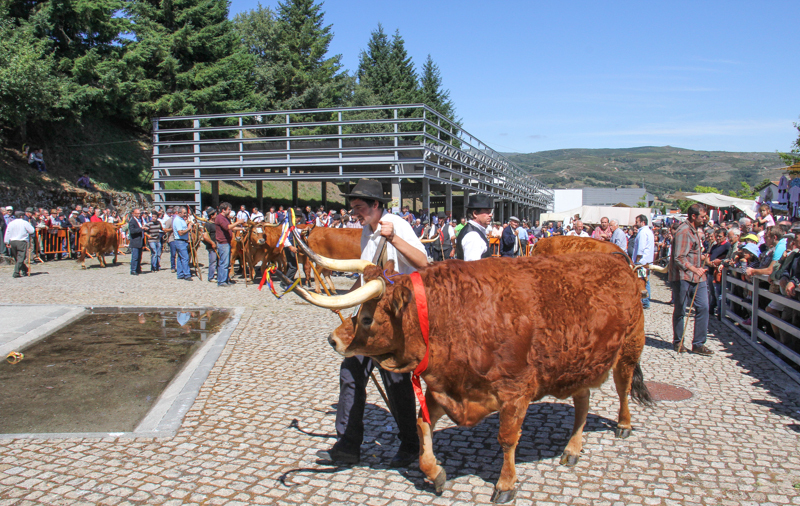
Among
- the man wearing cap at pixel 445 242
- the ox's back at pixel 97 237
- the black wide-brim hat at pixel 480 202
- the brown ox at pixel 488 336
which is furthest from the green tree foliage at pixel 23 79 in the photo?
the brown ox at pixel 488 336

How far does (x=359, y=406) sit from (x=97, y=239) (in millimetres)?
15800

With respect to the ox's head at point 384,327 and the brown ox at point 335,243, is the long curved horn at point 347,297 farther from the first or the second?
the brown ox at point 335,243

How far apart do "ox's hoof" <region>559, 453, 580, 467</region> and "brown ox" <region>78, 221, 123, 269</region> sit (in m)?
16.6

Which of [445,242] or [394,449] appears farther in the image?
[445,242]

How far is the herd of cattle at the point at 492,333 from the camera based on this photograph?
11.2 feet

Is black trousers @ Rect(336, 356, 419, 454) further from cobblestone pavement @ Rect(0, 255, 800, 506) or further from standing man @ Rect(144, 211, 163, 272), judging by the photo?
standing man @ Rect(144, 211, 163, 272)

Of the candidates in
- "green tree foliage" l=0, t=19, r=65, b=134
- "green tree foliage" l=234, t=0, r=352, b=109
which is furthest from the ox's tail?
"green tree foliage" l=234, t=0, r=352, b=109

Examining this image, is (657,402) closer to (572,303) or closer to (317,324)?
(572,303)

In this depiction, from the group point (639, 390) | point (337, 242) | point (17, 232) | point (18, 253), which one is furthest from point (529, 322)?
point (17, 232)

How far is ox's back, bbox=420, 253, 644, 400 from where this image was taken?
3.44 meters

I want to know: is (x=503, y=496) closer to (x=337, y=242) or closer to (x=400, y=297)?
(x=400, y=297)

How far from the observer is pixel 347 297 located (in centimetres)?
311

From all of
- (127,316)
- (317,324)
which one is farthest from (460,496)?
(127,316)

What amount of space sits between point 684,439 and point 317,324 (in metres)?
6.02
